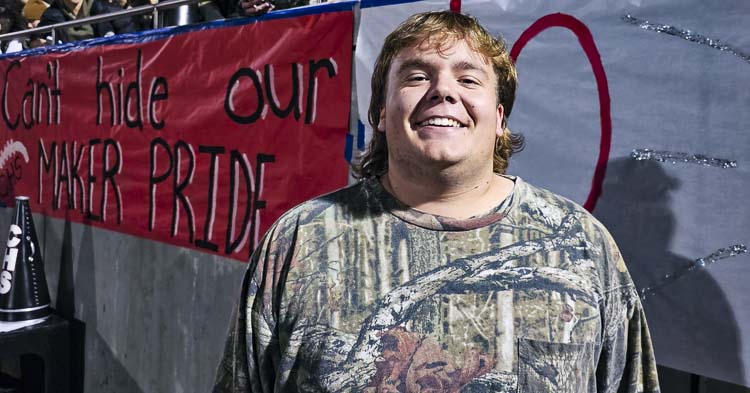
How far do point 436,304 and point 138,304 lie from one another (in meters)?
3.91

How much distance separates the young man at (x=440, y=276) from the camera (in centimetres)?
153

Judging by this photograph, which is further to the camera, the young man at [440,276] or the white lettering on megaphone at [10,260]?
the white lettering on megaphone at [10,260]

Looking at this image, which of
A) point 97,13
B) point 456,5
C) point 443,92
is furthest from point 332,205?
point 97,13

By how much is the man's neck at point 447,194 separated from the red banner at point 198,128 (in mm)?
1910

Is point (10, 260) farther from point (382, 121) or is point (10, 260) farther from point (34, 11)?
point (382, 121)

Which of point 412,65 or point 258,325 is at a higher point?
point 412,65

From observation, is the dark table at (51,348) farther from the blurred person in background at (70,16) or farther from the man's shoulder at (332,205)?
the man's shoulder at (332,205)

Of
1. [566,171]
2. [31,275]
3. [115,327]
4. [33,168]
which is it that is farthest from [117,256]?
[566,171]

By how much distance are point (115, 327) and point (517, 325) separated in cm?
435

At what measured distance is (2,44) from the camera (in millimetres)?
7949

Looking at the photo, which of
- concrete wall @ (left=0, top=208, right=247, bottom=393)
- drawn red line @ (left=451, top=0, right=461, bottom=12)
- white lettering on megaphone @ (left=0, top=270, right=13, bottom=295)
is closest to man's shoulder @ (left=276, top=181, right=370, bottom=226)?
drawn red line @ (left=451, top=0, right=461, bottom=12)

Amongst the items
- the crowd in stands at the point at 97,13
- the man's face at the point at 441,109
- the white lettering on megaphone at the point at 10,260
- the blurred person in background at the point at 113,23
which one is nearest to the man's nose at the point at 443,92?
the man's face at the point at 441,109

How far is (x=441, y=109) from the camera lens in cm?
161

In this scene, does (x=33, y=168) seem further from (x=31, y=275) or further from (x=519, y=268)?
(x=519, y=268)
